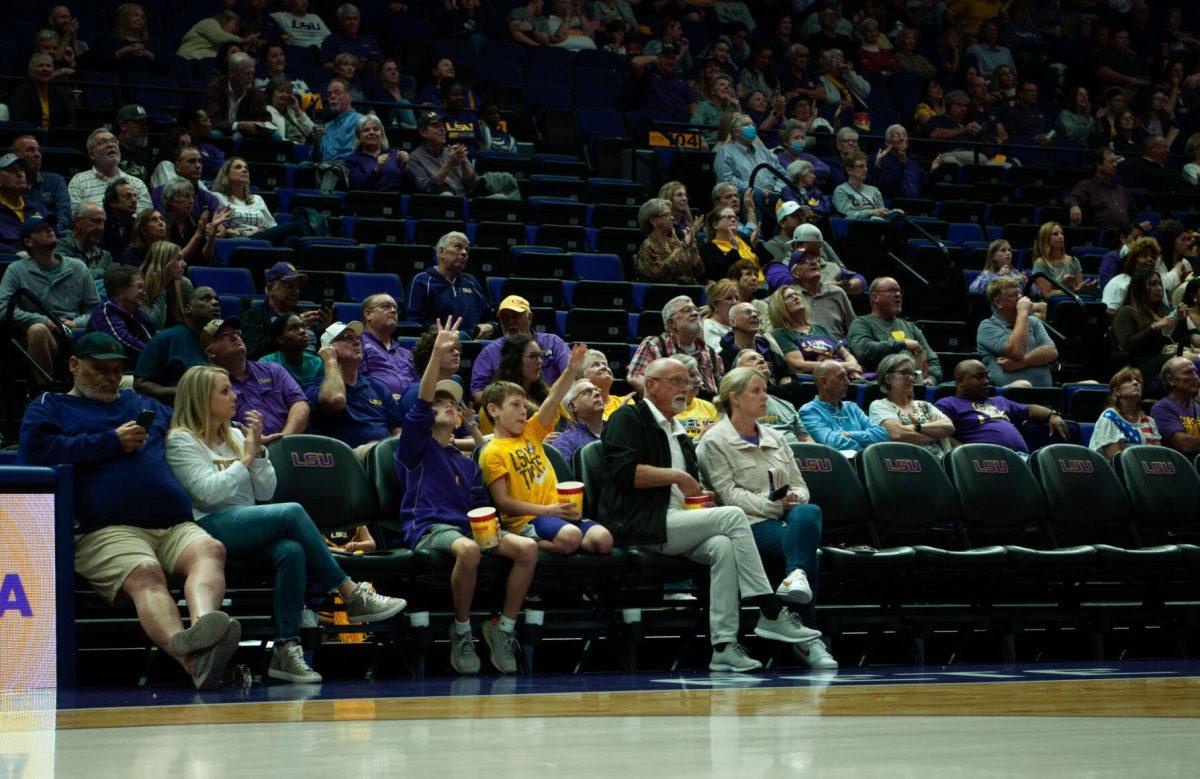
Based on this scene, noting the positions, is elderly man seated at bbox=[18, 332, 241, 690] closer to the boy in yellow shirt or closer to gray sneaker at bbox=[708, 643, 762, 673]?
the boy in yellow shirt

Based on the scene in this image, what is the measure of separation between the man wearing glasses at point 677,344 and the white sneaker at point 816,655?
2210 mm

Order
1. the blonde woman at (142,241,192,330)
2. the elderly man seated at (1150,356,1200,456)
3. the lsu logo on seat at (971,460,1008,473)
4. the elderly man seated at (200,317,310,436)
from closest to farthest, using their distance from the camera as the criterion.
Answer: the elderly man seated at (200,317,310,436) < the lsu logo on seat at (971,460,1008,473) < the blonde woman at (142,241,192,330) < the elderly man seated at (1150,356,1200,456)

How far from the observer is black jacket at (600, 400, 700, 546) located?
645 centimetres

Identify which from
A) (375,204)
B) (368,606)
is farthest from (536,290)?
(368,606)

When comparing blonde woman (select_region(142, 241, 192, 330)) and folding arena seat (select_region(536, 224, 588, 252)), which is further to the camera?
folding arena seat (select_region(536, 224, 588, 252))

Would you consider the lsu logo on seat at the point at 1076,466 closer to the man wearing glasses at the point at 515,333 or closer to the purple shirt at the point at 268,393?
the man wearing glasses at the point at 515,333

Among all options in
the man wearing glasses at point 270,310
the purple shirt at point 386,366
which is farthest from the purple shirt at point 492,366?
the man wearing glasses at point 270,310

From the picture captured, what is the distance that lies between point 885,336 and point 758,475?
328 cm

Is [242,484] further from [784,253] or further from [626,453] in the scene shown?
[784,253]

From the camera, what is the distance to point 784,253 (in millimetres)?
11086

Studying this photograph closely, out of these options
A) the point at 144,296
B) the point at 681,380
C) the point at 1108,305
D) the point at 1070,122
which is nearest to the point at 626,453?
the point at 681,380

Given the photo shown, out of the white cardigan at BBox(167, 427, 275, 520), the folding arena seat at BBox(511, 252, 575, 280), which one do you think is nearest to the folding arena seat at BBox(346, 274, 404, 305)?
the folding arena seat at BBox(511, 252, 575, 280)

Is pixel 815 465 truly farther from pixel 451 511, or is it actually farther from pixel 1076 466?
pixel 451 511

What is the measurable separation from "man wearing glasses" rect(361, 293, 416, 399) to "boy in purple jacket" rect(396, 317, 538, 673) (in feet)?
4.42
